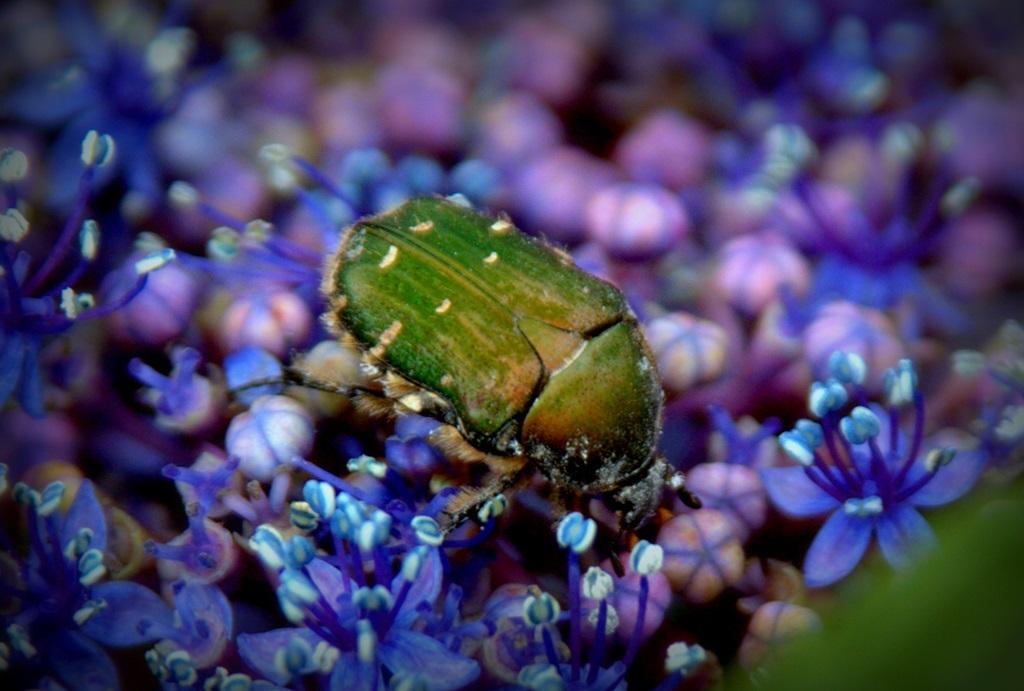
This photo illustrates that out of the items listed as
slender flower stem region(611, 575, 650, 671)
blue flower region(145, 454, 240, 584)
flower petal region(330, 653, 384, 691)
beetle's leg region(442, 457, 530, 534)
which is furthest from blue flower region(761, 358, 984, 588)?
blue flower region(145, 454, 240, 584)


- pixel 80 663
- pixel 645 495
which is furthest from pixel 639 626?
pixel 80 663

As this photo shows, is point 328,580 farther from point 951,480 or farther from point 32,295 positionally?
point 951,480

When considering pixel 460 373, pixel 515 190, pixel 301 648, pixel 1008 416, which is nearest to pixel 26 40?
pixel 515 190

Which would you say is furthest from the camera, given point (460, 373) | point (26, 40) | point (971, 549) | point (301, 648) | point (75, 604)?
point (26, 40)

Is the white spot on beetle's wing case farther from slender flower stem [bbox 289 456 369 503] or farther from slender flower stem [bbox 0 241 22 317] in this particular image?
slender flower stem [bbox 0 241 22 317]

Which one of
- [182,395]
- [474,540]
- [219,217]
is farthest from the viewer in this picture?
Result: [219,217]

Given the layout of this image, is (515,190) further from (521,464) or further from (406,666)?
(406,666)
